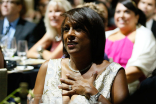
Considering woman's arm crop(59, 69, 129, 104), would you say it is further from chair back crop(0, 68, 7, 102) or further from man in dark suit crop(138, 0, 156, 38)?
man in dark suit crop(138, 0, 156, 38)

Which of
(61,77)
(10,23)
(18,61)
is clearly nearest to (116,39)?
(18,61)

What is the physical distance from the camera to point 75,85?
1.43 meters

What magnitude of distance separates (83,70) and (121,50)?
158cm

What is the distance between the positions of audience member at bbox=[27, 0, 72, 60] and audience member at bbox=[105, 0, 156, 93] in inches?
29.6

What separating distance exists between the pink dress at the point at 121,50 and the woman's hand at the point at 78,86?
1580 mm

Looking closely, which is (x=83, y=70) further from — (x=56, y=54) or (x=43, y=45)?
(x=43, y=45)

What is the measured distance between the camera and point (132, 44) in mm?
3021

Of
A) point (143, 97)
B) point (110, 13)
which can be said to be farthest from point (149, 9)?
point (143, 97)

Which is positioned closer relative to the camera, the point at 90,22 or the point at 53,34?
the point at 90,22

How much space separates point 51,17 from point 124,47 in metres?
1.21

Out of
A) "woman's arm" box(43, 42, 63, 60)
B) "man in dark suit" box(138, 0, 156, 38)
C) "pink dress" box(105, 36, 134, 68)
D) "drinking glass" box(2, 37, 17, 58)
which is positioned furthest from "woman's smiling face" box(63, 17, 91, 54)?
"man in dark suit" box(138, 0, 156, 38)

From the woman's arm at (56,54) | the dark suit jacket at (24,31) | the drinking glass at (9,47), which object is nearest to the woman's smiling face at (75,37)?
the drinking glass at (9,47)

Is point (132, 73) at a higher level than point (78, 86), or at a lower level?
lower

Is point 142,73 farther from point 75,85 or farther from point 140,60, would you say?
point 75,85
